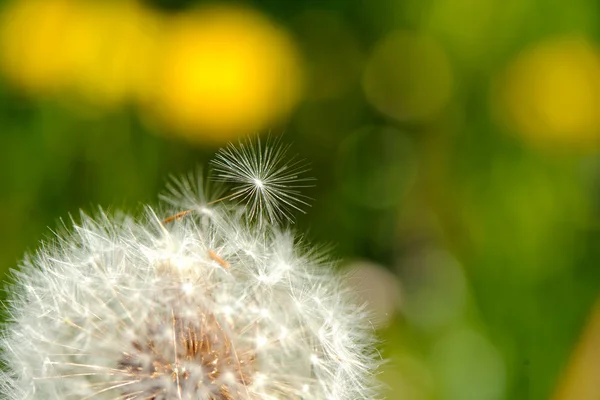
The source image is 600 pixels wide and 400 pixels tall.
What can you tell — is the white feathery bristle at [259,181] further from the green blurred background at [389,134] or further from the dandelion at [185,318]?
the green blurred background at [389,134]

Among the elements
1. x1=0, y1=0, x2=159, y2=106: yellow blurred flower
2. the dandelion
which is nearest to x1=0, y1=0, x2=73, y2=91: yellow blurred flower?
x1=0, y1=0, x2=159, y2=106: yellow blurred flower

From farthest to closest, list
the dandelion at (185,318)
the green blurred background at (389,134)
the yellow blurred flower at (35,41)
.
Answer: the yellow blurred flower at (35,41)
the green blurred background at (389,134)
the dandelion at (185,318)

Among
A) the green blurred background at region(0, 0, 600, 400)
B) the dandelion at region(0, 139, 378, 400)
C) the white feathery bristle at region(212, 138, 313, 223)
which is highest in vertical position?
the green blurred background at region(0, 0, 600, 400)

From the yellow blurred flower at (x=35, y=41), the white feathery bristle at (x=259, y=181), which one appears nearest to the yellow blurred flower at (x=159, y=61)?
the yellow blurred flower at (x=35, y=41)

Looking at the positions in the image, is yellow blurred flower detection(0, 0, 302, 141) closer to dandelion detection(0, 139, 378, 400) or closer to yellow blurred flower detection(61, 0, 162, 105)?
yellow blurred flower detection(61, 0, 162, 105)

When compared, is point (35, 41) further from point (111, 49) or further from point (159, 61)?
point (159, 61)

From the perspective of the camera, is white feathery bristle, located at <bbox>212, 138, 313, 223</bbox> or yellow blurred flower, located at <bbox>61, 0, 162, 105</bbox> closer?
white feathery bristle, located at <bbox>212, 138, 313, 223</bbox>

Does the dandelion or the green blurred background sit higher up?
the green blurred background
